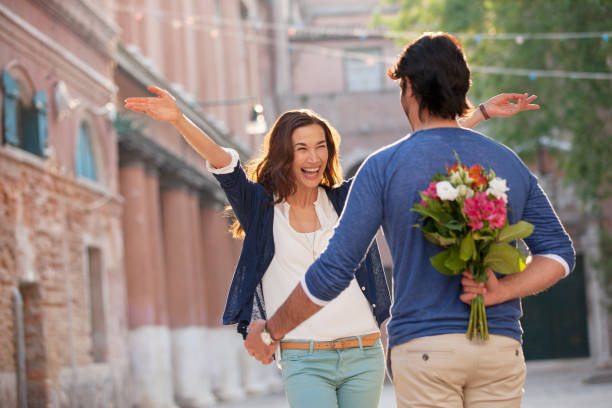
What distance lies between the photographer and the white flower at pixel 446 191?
3.47m

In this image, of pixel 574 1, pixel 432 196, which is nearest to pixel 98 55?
pixel 574 1

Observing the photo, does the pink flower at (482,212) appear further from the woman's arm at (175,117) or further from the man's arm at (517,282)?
the woman's arm at (175,117)

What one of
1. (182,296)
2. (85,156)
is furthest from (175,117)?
(182,296)

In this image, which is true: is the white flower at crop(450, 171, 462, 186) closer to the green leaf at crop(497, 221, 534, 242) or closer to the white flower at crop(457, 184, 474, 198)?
the white flower at crop(457, 184, 474, 198)

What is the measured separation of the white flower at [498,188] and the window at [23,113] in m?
9.86

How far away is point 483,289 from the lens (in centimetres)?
349

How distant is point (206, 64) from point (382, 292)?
25.0m

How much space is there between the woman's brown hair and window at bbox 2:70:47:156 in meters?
8.13

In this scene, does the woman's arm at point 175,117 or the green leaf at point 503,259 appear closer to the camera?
the green leaf at point 503,259

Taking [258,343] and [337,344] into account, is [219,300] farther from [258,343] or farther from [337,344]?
[258,343]

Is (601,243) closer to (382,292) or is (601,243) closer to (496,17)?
(496,17)

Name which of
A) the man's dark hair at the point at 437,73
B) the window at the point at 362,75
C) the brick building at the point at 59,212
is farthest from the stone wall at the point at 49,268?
the window at the point at 362,75

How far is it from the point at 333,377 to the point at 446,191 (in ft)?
4.82

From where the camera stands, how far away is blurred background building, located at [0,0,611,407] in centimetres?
1331
